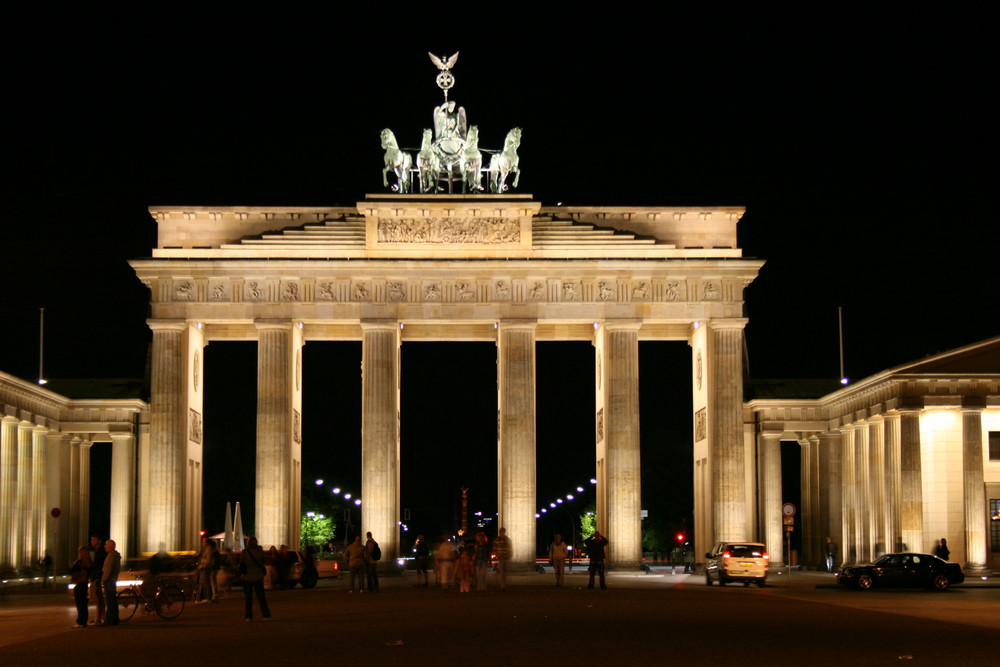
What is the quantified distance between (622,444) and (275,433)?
644 inches

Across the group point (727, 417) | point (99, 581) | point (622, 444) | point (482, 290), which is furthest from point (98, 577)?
point (727, 417)

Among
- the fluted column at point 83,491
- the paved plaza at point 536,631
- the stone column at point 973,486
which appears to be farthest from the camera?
the fluted column at point 83,491

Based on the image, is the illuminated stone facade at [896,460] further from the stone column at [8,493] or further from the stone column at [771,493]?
the stone column at [8,493]

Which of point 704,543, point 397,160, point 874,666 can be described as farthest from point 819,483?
point 874,666

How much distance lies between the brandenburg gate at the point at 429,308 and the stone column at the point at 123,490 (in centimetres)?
291

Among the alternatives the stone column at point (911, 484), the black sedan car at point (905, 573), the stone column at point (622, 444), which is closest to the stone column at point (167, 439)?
the stone column at point (622, 444)

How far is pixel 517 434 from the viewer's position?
219 ft

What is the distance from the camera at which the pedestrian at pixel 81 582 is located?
31.0 meters

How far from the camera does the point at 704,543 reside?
6812 cm

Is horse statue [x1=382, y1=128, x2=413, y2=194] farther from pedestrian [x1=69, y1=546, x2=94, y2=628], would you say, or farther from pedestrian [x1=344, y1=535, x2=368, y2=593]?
pedestrian [x1=69, y1=546, x2=94, y2=628]

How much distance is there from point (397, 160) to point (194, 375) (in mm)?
14318

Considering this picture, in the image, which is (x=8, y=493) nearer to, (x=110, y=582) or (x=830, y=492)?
(x=110, y=582)

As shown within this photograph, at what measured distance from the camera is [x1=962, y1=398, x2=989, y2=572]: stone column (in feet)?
186

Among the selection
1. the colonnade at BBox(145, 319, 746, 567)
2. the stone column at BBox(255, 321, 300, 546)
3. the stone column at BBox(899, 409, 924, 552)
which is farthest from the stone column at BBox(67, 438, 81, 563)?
the stone column at BBox(899, 409, 924, 552)
